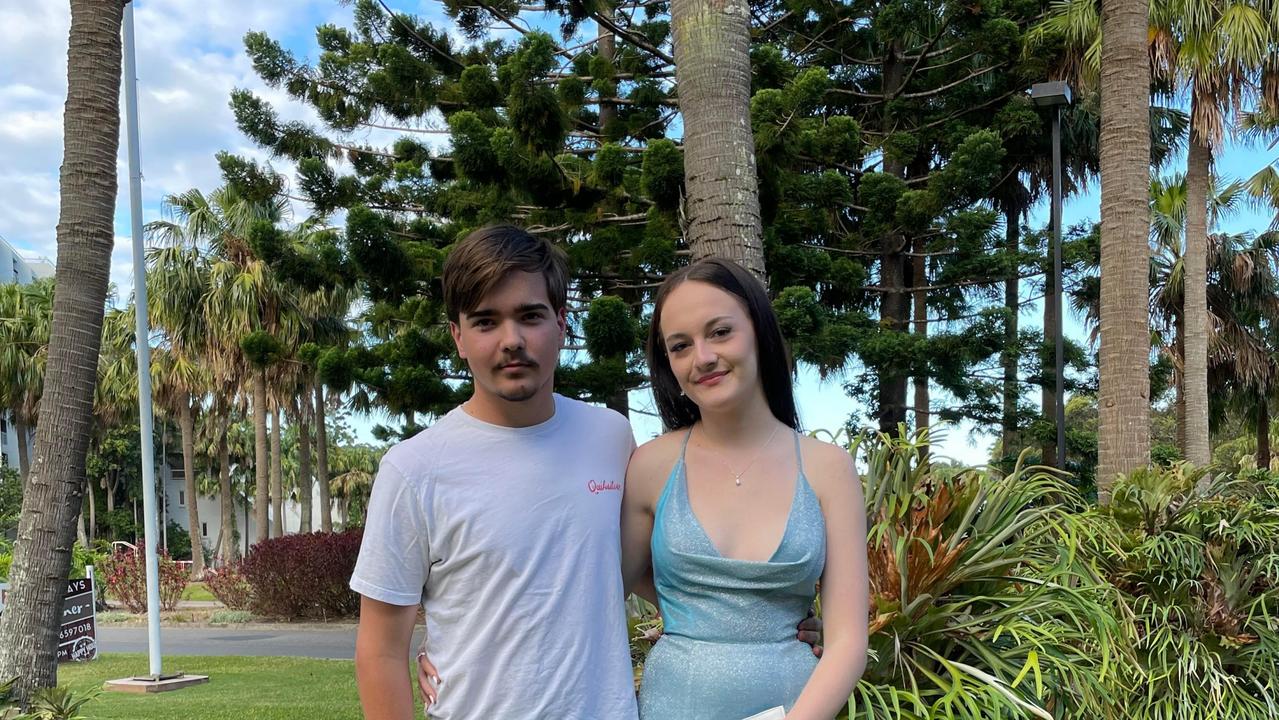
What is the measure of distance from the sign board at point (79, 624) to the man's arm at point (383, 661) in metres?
11.6

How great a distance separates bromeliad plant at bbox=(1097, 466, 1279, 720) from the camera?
4.61 metres

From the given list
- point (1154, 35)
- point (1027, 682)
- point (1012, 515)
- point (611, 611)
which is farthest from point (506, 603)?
point (1154, 35)

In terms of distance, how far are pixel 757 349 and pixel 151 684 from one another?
1017cm

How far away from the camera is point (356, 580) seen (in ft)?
6.01

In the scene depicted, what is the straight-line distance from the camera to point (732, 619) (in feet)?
6.46

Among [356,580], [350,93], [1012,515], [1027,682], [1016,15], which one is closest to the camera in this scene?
[356,580]

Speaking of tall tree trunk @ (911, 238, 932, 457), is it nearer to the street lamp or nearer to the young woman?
the street lamp

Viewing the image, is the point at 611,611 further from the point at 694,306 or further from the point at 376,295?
the point at 376,295

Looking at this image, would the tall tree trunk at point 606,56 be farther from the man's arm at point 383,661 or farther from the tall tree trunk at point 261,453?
the man's arm at point 383,661

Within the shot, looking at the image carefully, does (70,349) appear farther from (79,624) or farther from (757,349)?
(79,624)

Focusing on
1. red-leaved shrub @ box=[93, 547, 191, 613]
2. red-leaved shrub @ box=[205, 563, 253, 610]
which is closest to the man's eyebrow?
red-leaved shrub @ box=[205, 563, 253, 610]

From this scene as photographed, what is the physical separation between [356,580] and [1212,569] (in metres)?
4.90

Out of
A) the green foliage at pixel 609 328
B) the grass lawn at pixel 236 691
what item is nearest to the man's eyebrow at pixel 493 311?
the grass lawn at pixel 236 691

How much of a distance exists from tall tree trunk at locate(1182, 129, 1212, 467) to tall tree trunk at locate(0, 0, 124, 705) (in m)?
13.0
